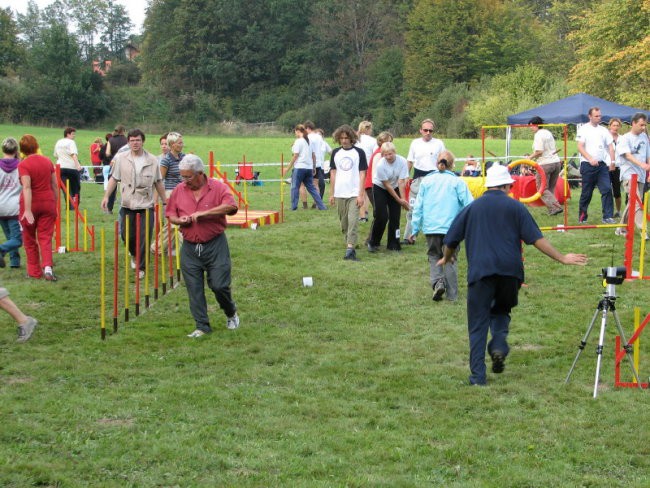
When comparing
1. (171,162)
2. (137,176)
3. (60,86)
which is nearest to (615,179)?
(171,162)

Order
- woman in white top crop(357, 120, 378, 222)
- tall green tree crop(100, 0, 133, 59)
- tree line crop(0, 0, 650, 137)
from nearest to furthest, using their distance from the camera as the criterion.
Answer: woman in white top crop(357, 120, 378, 222), tree line crop(0, 0, 650, 137), tall green tree crop(100, 0, 133, 59)

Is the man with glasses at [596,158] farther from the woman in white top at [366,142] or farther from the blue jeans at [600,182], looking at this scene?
the woman in white top at [366,142]

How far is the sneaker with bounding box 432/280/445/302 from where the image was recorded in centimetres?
1071

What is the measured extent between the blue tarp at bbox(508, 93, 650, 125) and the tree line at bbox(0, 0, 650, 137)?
32.8 m

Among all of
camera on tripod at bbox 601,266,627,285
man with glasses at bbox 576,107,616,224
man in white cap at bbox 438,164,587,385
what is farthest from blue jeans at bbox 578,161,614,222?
camera on tripod at bbox 601,266,627,285

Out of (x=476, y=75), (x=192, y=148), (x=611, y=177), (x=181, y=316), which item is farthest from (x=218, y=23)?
(x=181, y=316)

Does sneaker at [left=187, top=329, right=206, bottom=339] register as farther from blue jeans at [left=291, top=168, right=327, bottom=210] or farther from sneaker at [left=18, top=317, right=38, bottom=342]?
blue jeans at [left=291, top=168, right=327, bottom=210]

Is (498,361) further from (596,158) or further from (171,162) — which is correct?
(596,158)

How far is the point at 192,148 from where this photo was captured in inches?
1849

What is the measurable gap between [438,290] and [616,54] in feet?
136

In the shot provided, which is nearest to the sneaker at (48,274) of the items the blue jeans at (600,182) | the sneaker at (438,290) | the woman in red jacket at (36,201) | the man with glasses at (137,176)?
the woman in red jacket at (36,201)

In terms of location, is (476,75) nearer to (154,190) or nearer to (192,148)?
(192,148)

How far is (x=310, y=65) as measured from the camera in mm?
81562

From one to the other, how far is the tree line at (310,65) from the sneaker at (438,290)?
47.7 meters
